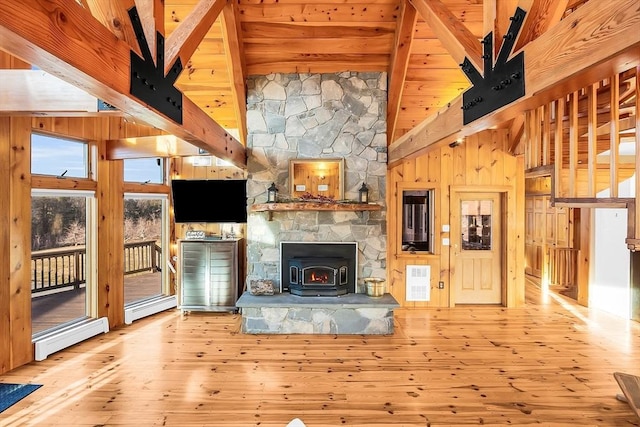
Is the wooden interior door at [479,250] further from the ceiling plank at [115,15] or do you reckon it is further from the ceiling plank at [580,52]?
the ceiling plank at [115,15]

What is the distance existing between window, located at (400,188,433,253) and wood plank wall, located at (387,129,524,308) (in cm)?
10

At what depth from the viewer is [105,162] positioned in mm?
4891

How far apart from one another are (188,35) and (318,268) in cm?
331

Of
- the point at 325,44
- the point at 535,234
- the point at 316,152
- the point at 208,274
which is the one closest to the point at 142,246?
the point at 208,274

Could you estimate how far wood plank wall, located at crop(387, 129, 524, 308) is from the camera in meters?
6.06

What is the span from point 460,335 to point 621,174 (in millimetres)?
4920

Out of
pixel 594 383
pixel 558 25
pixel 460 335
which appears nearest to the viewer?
pixel 558 25

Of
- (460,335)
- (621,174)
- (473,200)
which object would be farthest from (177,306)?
(621,174)

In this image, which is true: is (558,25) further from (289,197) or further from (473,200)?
(473,200)

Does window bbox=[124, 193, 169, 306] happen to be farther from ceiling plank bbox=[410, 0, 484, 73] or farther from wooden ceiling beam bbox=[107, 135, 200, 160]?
ceiling plank bbox=[410, 0, 484, 73]

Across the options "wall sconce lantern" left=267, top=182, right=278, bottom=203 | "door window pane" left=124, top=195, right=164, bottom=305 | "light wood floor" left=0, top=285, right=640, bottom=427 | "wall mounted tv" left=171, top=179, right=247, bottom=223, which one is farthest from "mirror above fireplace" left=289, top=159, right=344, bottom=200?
"door window pane" left=124, top=195, right=164, bottom=305

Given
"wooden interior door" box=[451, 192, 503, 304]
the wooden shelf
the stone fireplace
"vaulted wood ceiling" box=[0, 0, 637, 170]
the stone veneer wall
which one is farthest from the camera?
"wooden interior door" box=[451, 192, 503, 304]

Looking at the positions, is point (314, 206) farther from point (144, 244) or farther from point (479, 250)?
point (144, 244)

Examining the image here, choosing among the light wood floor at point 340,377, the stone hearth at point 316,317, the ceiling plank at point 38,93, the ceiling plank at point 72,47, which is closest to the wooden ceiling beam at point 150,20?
the ceiling plank at point 72,47
